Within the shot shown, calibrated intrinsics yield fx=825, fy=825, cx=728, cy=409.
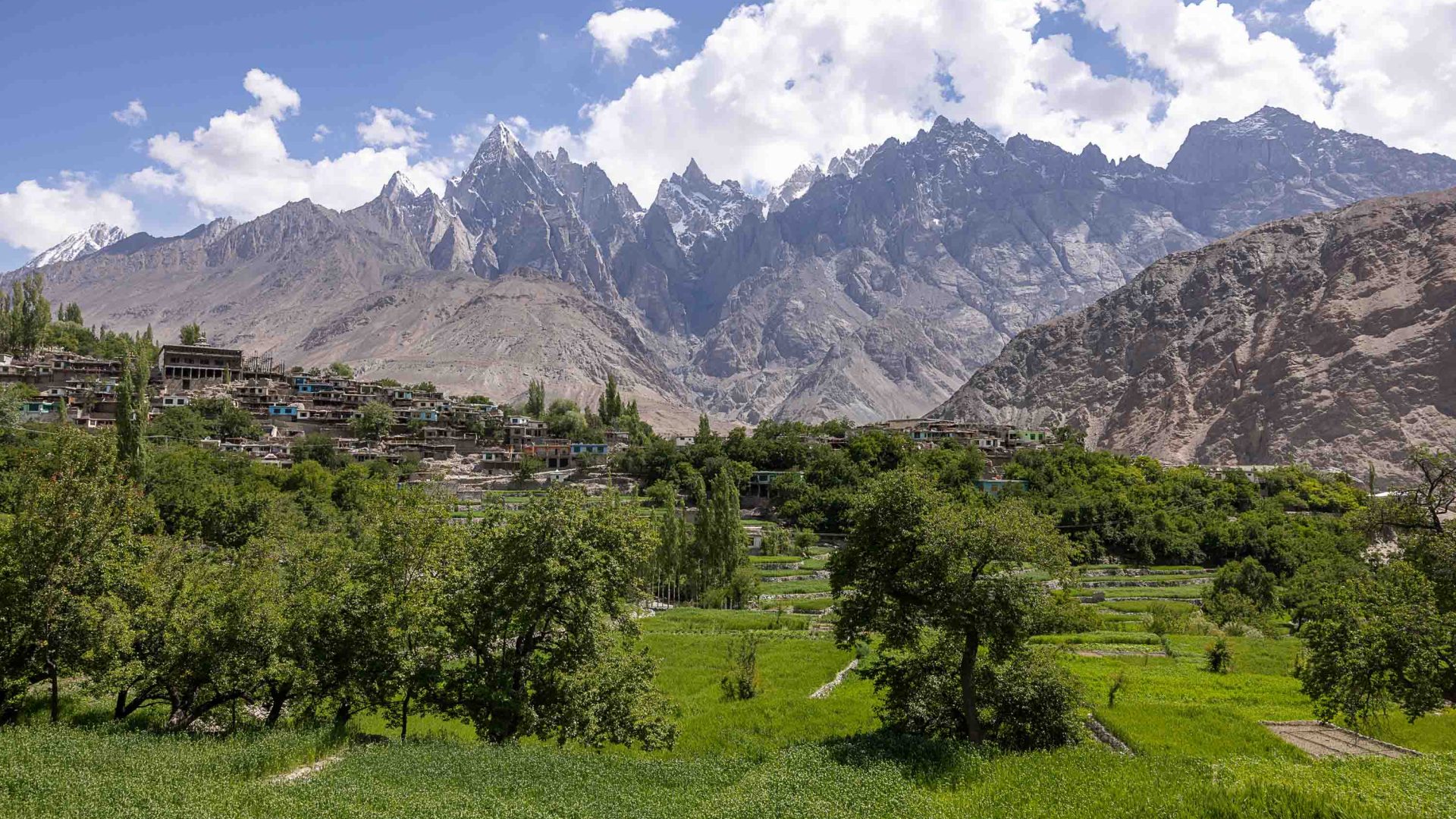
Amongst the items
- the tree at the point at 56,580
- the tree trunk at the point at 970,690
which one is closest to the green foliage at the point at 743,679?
the tree trunk at the point at 970,690

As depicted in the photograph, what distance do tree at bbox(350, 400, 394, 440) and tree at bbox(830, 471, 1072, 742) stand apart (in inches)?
4014

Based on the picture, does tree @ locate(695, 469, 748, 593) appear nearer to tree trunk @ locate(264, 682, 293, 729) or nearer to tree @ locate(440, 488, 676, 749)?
tree @ locate(440, 488, 676, 749)

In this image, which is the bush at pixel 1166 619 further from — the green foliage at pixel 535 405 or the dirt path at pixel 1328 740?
the green foliage at pixel 535 405

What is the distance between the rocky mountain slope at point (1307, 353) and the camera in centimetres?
14225

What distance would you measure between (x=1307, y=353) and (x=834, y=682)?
170552mm

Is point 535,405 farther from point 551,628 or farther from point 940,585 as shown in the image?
point 940,585

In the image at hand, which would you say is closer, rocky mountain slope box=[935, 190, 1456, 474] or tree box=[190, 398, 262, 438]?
tree box=[190, 398, 262, 438]

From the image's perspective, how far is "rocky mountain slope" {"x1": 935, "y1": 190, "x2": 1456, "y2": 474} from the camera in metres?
142

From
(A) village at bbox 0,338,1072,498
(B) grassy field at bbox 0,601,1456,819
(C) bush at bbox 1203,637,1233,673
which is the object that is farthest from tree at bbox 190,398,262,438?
(C) bush at bbox 1203,637,1233,673

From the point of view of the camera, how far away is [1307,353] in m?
162

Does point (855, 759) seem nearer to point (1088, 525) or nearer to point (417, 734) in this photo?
point (417, 734)

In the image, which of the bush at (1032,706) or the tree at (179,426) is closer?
the bush at (1032,706)

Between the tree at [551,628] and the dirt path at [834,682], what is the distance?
11289 mm

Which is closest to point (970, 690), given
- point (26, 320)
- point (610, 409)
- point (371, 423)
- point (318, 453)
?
point (318, 453)
